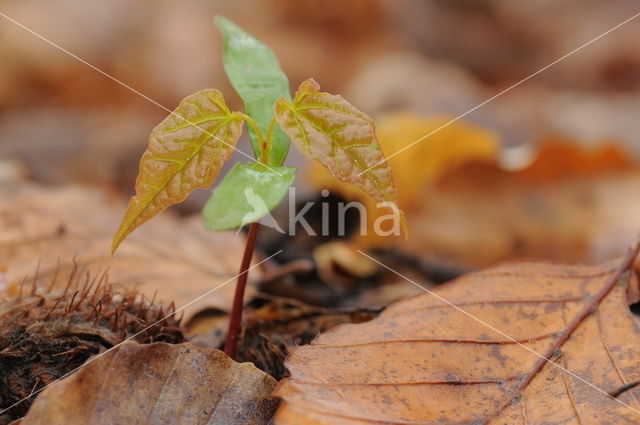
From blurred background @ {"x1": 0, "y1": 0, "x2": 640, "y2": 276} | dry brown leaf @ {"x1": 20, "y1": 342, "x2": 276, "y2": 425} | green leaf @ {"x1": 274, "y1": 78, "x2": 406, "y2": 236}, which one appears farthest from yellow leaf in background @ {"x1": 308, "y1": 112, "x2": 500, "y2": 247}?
dry brown leaf @ {"x1": 20, "y1": 342, "x2": 276, "y2": 425}

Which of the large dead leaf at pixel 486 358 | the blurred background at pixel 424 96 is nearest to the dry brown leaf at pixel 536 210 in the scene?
the blurred background at pixel 424 96

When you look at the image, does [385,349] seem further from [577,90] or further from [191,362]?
[577,90]

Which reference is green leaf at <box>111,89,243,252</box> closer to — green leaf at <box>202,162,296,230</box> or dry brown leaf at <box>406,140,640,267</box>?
green leaf at <box>202,162,296,230</box>

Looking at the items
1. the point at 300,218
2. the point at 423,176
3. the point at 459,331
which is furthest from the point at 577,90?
the point at 459,331

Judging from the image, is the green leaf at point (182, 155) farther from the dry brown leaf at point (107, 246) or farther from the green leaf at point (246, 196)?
the dry brown leaf at point (107, 246)

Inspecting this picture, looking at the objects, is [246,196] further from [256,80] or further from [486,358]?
[486,358]
